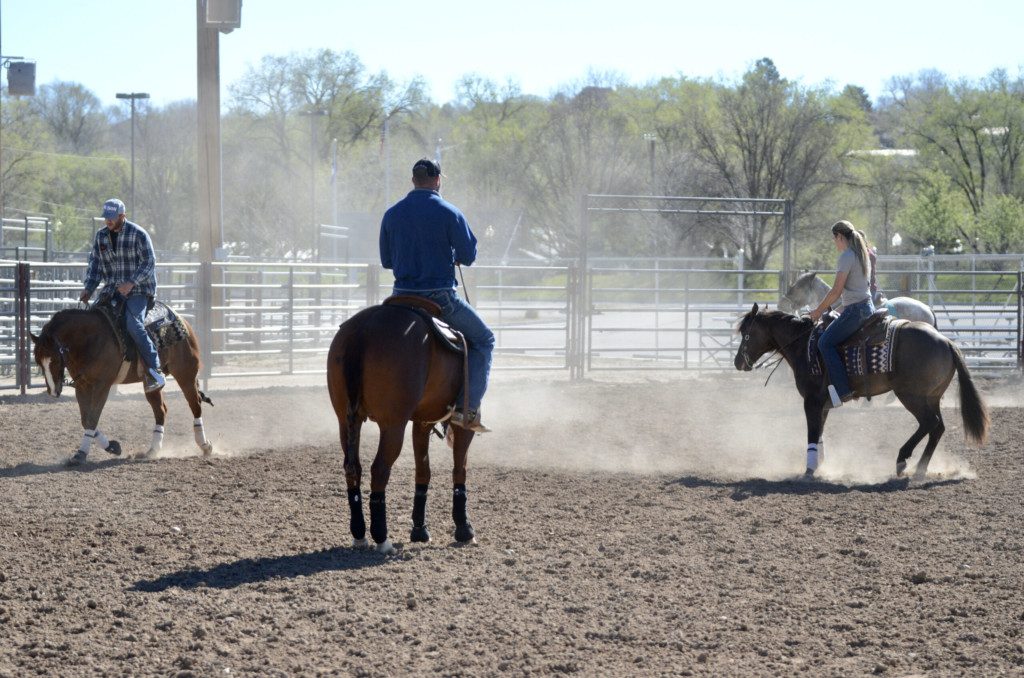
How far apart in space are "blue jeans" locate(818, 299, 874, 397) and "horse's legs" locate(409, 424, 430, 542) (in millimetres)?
3929

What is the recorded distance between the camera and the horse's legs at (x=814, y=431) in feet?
31.7

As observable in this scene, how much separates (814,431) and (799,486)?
750mm

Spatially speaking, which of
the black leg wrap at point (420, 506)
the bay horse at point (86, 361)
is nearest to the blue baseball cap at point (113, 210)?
the bay horse at point (86, 361)

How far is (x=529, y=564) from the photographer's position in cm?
642

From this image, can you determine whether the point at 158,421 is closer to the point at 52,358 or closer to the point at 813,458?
the point at 52,358

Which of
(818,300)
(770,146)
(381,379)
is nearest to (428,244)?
(381,379)

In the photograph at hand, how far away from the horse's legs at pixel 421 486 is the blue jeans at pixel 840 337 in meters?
3.93

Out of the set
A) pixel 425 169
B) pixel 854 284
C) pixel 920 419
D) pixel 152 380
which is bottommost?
pixel 920 419

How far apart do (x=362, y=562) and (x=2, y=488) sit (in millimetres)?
3527

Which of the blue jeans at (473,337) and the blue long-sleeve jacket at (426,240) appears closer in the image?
the blue long-sleeve jacket at (426,240)

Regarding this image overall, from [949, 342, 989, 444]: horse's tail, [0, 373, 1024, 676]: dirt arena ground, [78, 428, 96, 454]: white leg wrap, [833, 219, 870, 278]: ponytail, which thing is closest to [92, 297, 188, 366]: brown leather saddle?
[78, 428, 96, 454]: white leg wrap

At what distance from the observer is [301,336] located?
22891 millimetres

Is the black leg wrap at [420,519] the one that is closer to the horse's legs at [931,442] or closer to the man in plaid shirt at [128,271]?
the man in plaid shirt at [128,271]

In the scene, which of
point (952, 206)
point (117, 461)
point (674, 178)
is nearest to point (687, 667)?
point (117, 461)
